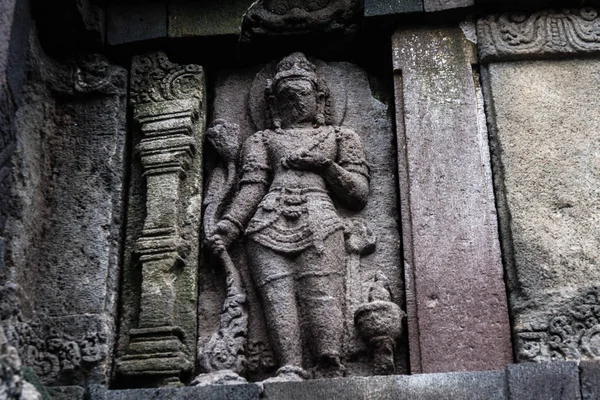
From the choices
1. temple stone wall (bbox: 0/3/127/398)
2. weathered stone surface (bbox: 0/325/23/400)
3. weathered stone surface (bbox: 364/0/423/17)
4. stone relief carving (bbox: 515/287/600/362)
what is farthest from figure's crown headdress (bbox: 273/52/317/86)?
weathered stone surface (bbox: 0/325/23/400)

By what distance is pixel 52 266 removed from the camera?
556 centimetres

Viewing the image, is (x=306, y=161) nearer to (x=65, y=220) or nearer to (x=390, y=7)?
(x=390, y=7)

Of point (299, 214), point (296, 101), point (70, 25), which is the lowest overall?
point (299, 214)

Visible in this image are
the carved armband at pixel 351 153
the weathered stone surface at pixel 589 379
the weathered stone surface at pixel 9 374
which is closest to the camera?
the weathered stone surface at pixel 9 374

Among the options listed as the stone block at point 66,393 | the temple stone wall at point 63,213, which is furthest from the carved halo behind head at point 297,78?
the stone block at point 66,393

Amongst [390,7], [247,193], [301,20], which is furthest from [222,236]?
[390,7]

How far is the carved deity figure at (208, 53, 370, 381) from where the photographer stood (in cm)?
529

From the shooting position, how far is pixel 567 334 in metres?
4.98

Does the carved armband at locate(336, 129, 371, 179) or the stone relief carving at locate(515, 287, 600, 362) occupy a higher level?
the carved armband at locate(336, 129, 371, 179)

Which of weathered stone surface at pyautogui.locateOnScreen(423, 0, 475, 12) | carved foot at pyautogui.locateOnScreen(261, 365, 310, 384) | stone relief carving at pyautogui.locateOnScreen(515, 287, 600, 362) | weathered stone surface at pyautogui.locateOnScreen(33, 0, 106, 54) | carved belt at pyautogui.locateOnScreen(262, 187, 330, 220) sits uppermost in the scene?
weathered stone surface at pyautogui.locateOnScreen(423, 0, 475, 12)

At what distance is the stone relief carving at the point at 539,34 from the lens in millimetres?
5941

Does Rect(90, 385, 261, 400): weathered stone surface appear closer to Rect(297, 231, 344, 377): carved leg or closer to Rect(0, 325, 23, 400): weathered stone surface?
Rect(297, 231, 344, 377): carved leg

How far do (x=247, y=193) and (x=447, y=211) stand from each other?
4.15 ft

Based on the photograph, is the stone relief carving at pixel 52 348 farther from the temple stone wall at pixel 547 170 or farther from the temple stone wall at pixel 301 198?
the temple stone wall at pixel 547 170
